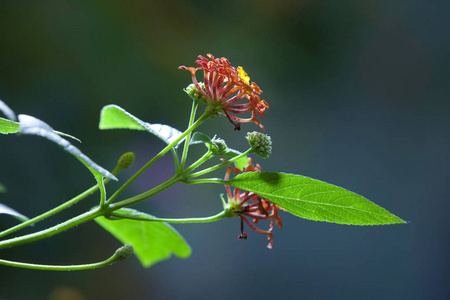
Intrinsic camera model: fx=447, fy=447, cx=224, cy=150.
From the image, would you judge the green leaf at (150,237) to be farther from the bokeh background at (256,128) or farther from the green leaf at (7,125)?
the bokeh background at (256,128)

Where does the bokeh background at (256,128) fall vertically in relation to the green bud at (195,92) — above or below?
above

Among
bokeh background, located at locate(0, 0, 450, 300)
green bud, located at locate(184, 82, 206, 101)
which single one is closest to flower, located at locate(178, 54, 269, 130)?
green bud, located at locate(184, 82, 206, 101)

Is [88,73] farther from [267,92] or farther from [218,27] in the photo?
[267,92]

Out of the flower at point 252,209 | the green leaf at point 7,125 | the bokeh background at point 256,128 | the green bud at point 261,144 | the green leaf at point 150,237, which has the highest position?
the bokeh background at point 256,128

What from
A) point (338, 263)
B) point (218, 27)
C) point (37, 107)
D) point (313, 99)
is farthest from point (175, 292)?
point (218, 27)

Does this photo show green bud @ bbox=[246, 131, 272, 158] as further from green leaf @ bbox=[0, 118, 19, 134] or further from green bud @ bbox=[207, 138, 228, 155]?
green leaf @ bbox=[0, 118, 19, 134]

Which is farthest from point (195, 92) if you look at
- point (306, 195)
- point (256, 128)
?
point (256, 128)

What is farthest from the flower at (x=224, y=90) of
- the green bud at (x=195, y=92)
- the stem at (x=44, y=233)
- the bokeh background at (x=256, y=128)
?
the bokeh background at (x=256, y=128)
